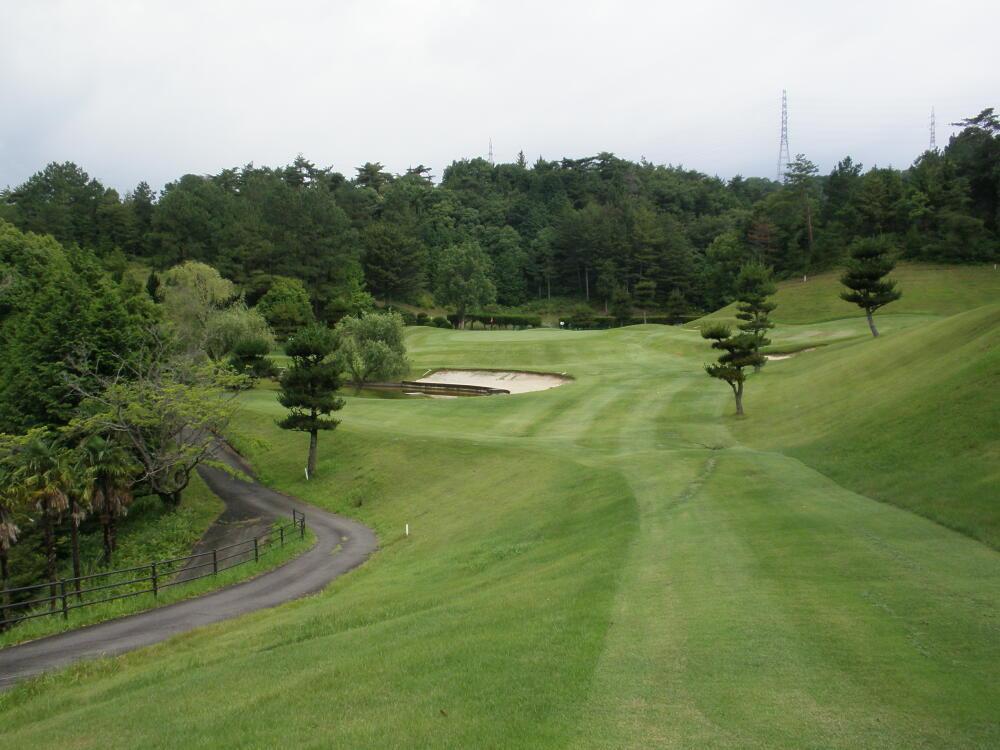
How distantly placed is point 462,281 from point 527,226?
42.6 meters

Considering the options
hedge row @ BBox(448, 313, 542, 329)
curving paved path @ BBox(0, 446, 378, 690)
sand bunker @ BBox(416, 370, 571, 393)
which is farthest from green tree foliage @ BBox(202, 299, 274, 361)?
hedge row @ BBox(448, 313, 542, 329)

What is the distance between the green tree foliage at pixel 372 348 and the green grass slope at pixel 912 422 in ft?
105

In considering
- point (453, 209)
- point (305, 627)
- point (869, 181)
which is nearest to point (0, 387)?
point (305, 627)

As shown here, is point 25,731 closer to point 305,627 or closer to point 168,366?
point 305,627

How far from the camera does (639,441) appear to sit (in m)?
35.3

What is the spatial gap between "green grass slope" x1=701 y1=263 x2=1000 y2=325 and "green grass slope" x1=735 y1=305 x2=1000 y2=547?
35.9 m

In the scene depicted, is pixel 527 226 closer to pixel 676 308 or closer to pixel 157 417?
pixel 676 308

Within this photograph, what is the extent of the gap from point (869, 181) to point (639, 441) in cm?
7777

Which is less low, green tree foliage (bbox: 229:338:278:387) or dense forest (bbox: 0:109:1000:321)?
dense forest (bbox: 0:109:1000:321)

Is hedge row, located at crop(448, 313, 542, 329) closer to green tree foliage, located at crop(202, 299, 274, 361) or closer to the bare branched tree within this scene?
green tree foliage, located at crop(202, 299, 274, 361)

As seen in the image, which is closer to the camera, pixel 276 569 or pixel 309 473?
pixel 276 569

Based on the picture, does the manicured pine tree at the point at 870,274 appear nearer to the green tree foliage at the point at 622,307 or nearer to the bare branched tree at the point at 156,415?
the bare branched tree at the point at 156,415

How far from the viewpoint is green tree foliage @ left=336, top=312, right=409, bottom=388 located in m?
62.6

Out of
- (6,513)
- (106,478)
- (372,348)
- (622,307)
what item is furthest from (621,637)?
(622,307)
